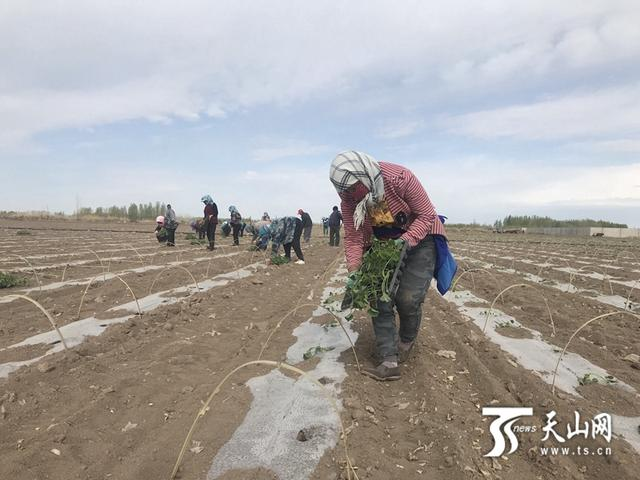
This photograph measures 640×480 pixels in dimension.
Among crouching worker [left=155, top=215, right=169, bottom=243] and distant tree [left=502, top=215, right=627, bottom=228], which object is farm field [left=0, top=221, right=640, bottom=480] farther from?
distant tree [left=502, top=215, right=627, bottom=228]

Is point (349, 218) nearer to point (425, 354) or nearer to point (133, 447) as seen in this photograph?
point (425, 354)

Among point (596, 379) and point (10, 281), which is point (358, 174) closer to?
point (596, 379)

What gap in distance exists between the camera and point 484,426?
91.0 inches

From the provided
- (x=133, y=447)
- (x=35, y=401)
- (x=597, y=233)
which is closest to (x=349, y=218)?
(x=133, y=447)

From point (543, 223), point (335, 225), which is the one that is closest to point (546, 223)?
point (543, 223)

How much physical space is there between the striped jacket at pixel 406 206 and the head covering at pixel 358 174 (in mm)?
127

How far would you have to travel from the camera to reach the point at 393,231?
3027 mm

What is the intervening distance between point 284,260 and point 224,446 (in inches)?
325

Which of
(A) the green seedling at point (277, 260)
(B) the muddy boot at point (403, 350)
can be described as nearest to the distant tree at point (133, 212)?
(A) the green seedling at point (277, 260)

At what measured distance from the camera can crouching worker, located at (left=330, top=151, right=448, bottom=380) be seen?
8.70 ft

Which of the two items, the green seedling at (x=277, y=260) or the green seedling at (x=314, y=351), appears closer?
the green seedling at (x=314, y=351)

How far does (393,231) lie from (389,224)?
3.0 inches

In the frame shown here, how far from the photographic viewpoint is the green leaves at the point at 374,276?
113 inches

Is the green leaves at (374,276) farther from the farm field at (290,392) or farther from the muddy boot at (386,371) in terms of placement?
the farm field at (290,392)
